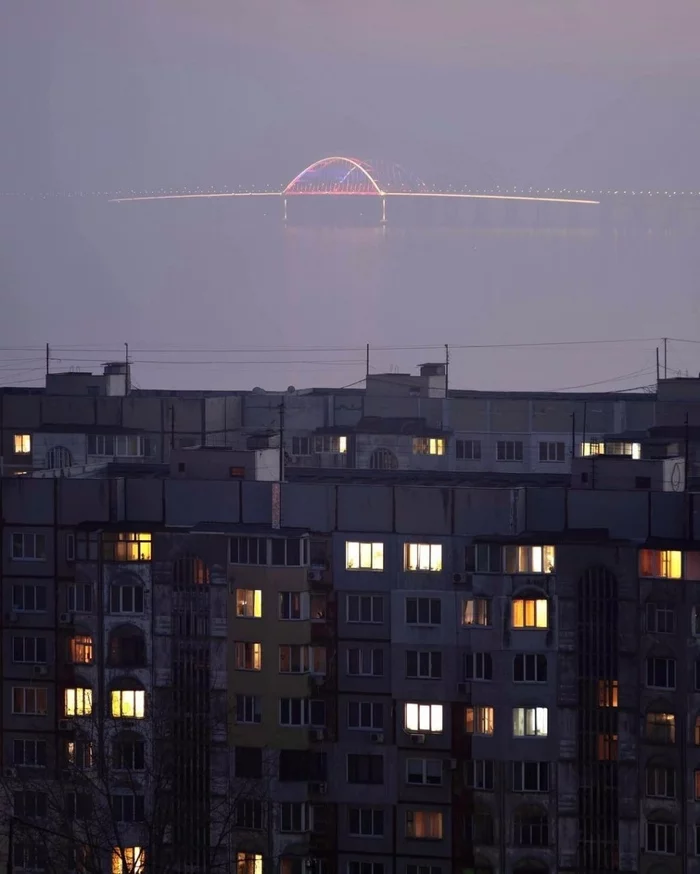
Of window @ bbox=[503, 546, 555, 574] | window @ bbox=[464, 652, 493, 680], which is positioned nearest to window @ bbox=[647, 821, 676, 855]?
window @ bbox=[464, 652, 493, 680]

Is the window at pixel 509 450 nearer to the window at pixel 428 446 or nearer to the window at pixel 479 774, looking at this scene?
the window at pixel 428 446

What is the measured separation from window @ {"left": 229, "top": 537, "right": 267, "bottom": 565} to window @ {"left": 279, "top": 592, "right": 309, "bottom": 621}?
188 millimetres

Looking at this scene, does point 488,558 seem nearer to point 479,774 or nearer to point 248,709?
point 479,774

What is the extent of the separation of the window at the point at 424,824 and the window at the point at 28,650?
1873 millimetres

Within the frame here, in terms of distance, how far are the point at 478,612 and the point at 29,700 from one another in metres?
2.17

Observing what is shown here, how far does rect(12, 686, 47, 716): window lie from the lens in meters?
8.90

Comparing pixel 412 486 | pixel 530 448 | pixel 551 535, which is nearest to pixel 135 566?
pixel 412 486

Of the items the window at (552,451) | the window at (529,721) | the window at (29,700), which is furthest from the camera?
the window at (552,451)

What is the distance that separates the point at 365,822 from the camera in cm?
852

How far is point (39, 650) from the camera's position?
894 centimetres

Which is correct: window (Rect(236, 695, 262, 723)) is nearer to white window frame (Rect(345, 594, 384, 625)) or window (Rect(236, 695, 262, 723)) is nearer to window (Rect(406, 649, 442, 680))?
white window frame (Rect(345, 594, 384, 625))

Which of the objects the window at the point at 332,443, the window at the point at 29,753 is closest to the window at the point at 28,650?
the window at the point at 29,753

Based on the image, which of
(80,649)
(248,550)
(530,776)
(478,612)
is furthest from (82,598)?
(530,776)

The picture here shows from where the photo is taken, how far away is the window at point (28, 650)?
894cm
